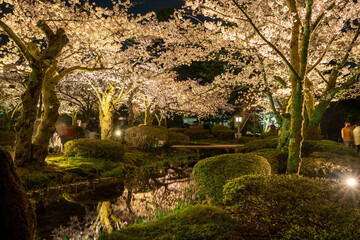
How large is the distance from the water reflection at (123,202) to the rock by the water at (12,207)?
2972 millimetres

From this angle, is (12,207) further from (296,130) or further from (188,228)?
(296,130)

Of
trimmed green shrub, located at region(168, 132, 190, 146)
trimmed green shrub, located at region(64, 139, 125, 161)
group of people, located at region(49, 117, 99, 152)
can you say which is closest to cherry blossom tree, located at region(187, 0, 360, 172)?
trimmed green shrub, located at region(64, 139, 125, 161)

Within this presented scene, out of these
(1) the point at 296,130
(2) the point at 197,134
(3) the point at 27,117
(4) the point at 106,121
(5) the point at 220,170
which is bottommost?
(5) the point at 220,170

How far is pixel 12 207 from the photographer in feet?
6.68

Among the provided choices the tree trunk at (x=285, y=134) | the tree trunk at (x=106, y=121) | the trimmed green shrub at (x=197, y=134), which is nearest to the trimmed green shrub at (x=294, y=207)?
the tree trunk at (x=285, y=134)

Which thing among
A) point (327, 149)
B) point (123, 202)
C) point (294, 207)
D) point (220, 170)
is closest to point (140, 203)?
point (123, 202)

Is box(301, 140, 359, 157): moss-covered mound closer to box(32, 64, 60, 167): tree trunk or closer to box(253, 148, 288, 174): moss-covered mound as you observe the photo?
box(253, 148, 288, 174): moss-covered mound

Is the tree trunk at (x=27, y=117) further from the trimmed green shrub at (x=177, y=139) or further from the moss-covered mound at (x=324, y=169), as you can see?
the trimmed green shrub at (x=177, y=139)

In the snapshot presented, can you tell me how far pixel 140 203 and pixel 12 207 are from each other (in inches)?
213

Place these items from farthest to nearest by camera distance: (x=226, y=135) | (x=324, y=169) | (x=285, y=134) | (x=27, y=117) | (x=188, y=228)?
(x=226, y=135)
(x=285, y=134)
(x=27, y=117)
(x=324, y=169)
(x=188, y=228)

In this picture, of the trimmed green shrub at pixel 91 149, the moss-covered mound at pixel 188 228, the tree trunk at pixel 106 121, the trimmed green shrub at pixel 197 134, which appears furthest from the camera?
the trimmed green shrub at pixel 197 134

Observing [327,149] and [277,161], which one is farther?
[327,149]

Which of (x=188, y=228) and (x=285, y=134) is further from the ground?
(x=285, y=134)

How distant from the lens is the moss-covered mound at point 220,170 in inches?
222
